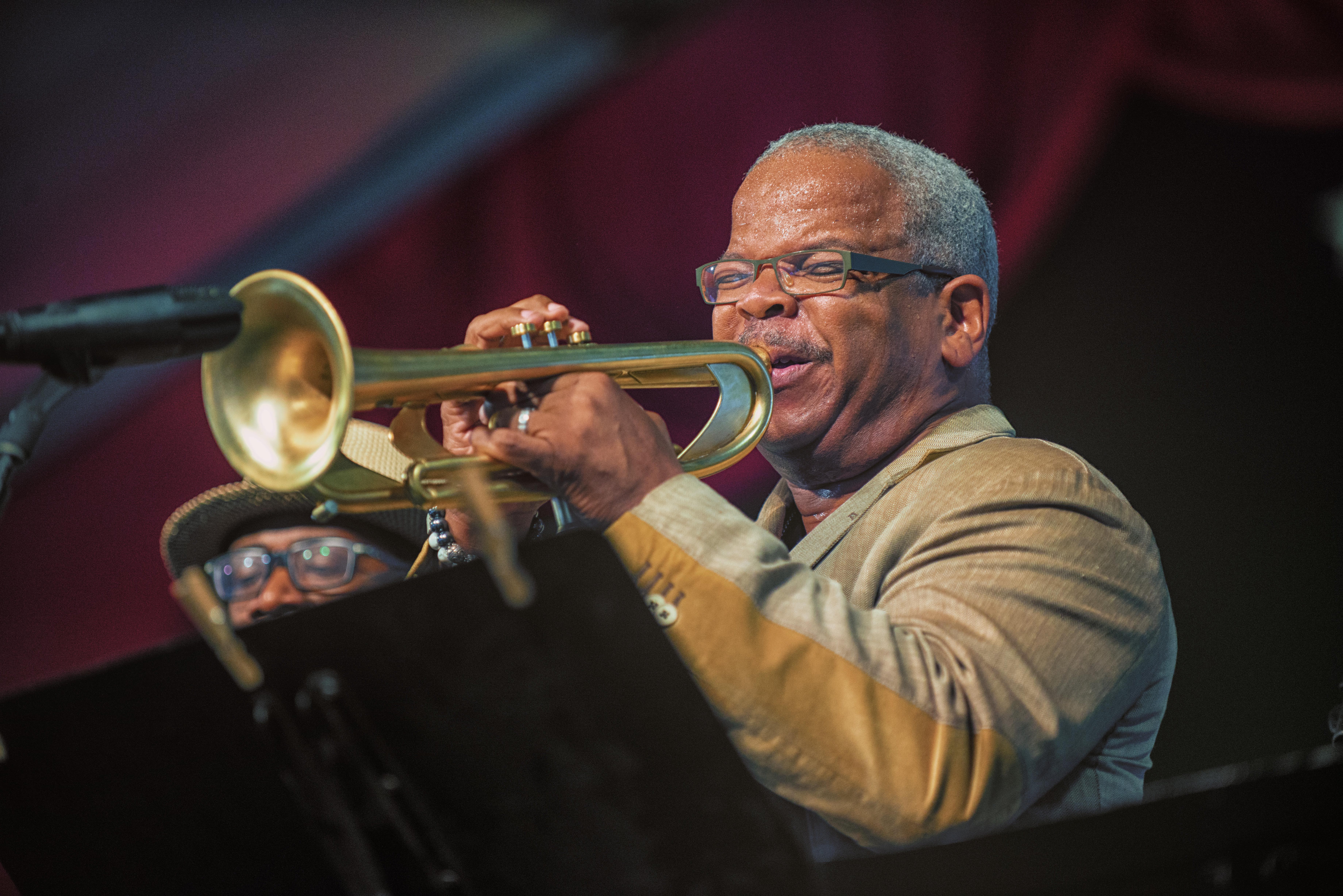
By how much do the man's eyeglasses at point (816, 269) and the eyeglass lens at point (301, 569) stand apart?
61.1 inches

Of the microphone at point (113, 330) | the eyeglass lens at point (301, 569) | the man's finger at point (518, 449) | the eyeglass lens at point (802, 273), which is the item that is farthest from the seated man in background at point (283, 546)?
the microphone at point (113, 330)

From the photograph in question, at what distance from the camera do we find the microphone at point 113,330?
123cm

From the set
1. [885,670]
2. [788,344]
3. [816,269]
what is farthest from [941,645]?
[816,269]

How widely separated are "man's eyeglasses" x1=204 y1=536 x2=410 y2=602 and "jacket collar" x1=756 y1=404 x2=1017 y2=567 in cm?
164

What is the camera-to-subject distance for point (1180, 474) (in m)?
3.12

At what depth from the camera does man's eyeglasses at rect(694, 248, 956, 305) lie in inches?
102

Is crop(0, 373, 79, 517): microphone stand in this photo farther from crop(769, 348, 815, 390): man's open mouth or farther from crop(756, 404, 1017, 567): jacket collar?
crop(769, 348, 815, 390): man's open mouth

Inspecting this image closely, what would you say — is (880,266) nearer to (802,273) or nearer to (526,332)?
(802,273)

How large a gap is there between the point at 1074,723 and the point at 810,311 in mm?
1194

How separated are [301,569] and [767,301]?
1.80 meters

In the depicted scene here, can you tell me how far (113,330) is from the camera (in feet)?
4.13

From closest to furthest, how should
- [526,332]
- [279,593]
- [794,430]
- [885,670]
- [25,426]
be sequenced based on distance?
[25,426] → [885,670] → [526,332] → [794,430] → [279,593]

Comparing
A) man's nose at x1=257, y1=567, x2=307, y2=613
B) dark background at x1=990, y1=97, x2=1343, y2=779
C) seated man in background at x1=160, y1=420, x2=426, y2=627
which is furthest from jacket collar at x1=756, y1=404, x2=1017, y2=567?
man's nose at x1=257, y1=567, x2=307, y2=613

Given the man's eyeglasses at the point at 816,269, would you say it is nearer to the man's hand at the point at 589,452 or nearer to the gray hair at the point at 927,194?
the gray hair at the point at 927,194
